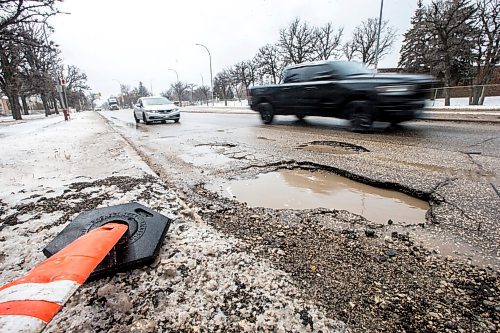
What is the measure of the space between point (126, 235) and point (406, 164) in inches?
145

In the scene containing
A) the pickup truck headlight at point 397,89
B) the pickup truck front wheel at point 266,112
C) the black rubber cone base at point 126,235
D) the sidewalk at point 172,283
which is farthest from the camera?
the pickup truck front wheel at point 266,112

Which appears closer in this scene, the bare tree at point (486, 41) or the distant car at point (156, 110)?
the distant car at point (156, 110)

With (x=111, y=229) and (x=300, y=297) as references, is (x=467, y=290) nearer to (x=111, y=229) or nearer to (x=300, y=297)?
(x=300, y=297)

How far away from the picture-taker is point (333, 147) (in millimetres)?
4977

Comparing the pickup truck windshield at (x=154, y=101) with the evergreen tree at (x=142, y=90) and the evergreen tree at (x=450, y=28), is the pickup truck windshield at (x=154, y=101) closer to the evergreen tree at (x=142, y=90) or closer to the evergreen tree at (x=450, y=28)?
the evergreen tree at (x=450, y=28)

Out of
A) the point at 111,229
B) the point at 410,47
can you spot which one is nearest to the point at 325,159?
the point at 111,229

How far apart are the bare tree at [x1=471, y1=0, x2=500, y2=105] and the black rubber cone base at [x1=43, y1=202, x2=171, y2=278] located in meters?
24.6

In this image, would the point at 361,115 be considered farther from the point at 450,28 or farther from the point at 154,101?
the point at 450,28

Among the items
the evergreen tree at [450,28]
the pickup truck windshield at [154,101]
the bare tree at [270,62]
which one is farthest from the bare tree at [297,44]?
the pickup truck windshield at [154,101]

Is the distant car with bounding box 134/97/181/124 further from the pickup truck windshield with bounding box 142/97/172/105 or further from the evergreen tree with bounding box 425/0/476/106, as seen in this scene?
the evergreen tree with bounding box 425/0/476/106

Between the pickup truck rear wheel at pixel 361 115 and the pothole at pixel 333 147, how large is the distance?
135 cm

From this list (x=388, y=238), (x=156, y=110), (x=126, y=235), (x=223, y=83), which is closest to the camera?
(x=126, y=235)

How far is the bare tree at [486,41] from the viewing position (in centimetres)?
2003

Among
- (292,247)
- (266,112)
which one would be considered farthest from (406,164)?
(266,112)
